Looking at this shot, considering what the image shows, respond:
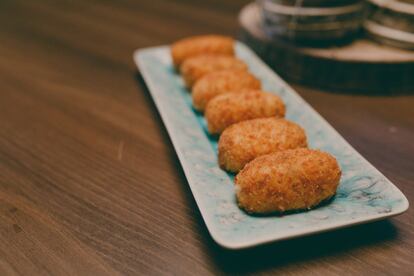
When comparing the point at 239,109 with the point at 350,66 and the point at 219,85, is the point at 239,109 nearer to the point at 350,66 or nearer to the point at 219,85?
the point at 219,85

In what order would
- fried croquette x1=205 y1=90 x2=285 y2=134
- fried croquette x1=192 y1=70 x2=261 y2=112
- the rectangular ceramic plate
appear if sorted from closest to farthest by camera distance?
the rectangular ceramic plate → fried croquette x1=205 y1=90 x2=285 y2=134 → fried croquette x1=192 y1=70 x2=261 y2=112

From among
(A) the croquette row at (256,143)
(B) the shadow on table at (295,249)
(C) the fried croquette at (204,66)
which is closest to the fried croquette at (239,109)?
(A) the croquette row at (256,143)

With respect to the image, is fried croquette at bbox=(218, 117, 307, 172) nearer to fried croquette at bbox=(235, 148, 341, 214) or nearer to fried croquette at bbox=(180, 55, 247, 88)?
fried croquette at bbox=(235, 148, 341, 214)

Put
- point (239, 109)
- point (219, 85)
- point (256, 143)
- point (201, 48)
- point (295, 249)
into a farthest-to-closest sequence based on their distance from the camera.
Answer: point (201, 48)
point (219, 85)
point (239, 109)
point (256, 143)
point (295, 249)

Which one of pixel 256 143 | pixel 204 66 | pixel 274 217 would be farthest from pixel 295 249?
pixel 204 66

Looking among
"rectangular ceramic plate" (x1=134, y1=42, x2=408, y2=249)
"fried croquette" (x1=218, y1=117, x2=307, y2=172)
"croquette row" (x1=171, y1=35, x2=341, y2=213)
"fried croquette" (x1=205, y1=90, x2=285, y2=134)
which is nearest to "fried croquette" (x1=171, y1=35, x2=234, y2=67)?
"croquette row" (x1=171, y1=35, x2=341, y2=213)

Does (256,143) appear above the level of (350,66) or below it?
below
